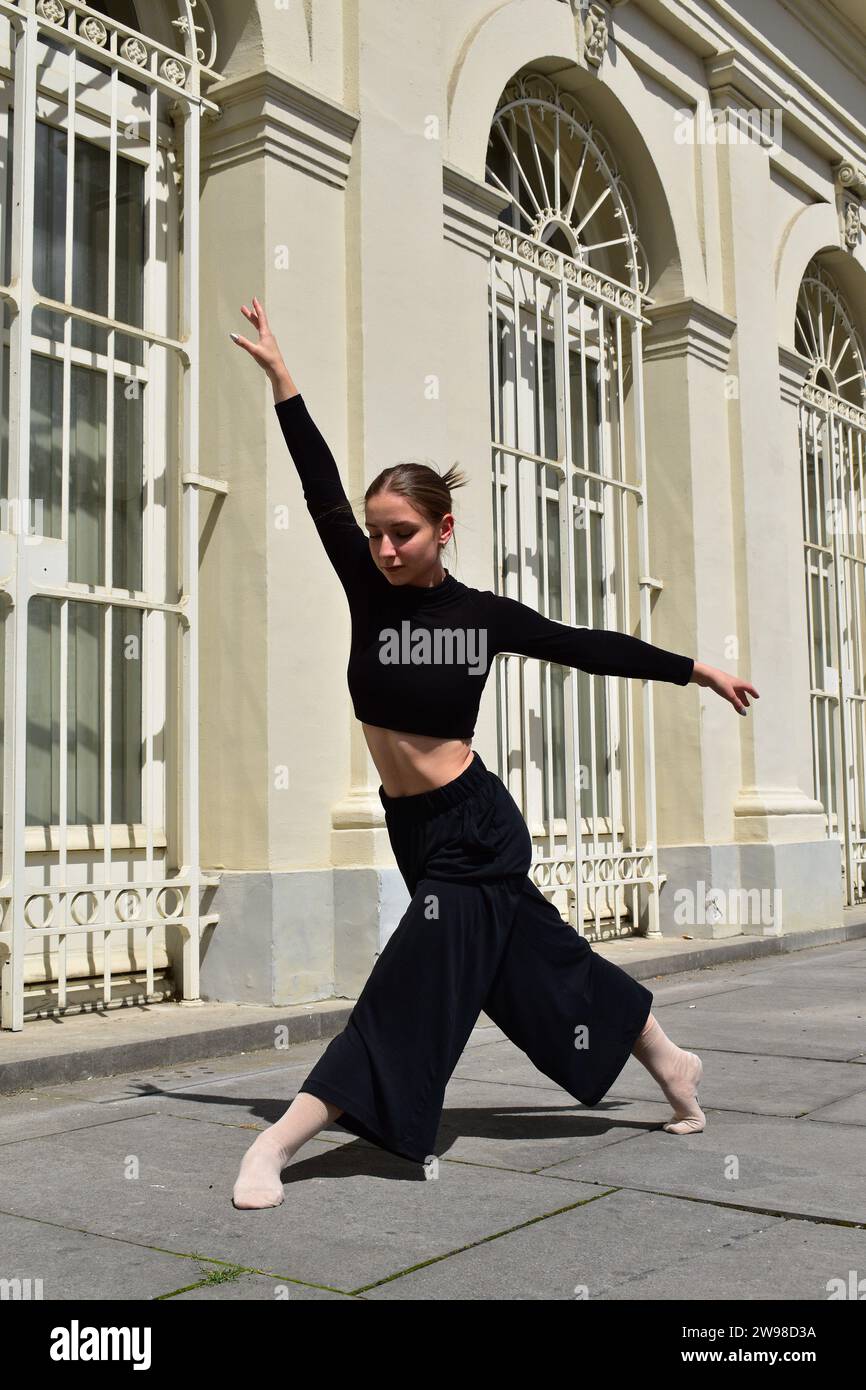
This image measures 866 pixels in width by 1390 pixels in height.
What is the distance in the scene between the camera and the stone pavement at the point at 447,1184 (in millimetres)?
2766

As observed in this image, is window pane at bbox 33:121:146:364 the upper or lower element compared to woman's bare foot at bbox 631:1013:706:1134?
upper

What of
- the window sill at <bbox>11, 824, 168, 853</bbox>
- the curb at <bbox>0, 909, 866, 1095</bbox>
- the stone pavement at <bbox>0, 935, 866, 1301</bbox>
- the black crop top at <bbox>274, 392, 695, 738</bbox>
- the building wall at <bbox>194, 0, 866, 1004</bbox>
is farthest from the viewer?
the building wall at <bbox>194, 0, 866, 1004</bbox>

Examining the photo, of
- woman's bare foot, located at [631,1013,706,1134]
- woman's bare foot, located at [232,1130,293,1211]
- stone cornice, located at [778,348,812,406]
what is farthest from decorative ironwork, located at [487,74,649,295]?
woman's bare foot, located at [232,1130,293,1211]

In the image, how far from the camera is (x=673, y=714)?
9.72m

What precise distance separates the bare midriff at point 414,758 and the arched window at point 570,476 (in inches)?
172

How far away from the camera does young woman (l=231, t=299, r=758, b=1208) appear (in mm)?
3498

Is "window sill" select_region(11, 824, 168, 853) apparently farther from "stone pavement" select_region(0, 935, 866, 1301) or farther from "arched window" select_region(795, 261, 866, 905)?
"arched window" select_region(795, 261, 866, 905)

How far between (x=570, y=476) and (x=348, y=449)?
7.61 feet

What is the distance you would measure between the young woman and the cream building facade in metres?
2.13

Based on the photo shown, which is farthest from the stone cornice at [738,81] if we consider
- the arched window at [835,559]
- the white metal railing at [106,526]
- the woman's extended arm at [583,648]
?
the woman's extended arm at [583,648]
